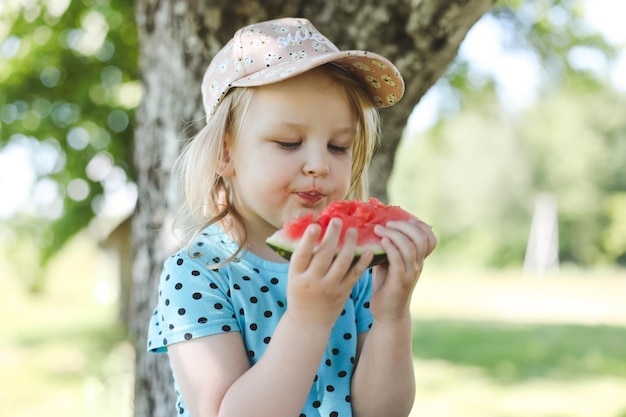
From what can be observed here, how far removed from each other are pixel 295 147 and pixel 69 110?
31.9 ft

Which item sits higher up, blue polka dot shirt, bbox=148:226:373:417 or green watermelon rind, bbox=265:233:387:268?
green watermelon rind, bbox=265:233:387:268

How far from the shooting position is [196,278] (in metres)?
2.13

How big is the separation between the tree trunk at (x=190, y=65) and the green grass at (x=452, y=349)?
5779 millimetres

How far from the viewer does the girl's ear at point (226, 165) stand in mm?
2322

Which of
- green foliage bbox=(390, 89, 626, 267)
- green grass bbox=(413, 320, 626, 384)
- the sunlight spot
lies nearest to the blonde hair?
the sunlight spot

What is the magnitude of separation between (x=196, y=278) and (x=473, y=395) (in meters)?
10.7

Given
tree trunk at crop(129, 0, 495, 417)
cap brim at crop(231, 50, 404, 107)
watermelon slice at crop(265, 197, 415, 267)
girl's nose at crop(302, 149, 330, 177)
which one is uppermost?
tree trunk at crop(129, 0, 495, 417)

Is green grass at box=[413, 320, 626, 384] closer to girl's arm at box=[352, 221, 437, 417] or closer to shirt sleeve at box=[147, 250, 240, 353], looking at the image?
girl's arm at box=[352, 221, 437, 417]

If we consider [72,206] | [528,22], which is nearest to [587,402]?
[528,22]

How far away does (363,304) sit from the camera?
2.39 meters

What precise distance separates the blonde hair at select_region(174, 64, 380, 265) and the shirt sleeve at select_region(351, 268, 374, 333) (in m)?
0.41

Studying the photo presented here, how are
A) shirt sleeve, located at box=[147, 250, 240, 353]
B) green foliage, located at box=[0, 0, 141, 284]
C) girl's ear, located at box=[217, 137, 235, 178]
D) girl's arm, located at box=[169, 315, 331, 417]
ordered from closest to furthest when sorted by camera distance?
girl's arm, located at box=[169, 315, 331, 417] → shirt sleeve, located at box=[147, 250, 240, 353] → girl's ear, located at box=[217, 137, 235, 178] → green foliage, located at box=[0, 0, 141, 284]

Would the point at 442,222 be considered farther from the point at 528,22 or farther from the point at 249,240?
the point at 249,240

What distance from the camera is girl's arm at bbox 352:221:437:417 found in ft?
6.24
